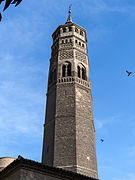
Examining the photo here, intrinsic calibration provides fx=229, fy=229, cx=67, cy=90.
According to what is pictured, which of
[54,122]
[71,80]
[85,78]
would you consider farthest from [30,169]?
[85,78]

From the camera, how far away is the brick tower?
1978 cm

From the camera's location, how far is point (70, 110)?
22344 millimetres

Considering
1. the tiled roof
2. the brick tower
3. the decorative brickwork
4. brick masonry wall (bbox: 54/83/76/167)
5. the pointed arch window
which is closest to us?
the tiled roof

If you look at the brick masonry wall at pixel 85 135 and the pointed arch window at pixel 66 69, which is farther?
the pointed arch window at pixel 66 69

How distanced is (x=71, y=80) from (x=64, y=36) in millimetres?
7489

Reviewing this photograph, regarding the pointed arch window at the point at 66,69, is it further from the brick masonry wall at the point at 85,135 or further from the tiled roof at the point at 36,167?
the tiled roof at the point at 36,167

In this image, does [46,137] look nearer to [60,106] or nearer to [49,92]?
[60,106]

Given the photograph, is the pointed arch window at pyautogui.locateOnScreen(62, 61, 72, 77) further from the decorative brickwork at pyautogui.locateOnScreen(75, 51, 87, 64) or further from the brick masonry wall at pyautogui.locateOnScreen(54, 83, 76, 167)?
the brick masonry wall at pyautogui.locateOnScreen(54, 83, 76, 167)

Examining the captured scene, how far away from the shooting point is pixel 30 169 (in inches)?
477

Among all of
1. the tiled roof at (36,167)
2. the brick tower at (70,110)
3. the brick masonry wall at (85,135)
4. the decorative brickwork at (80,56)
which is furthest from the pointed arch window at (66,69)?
the tiled roof at (36,167)

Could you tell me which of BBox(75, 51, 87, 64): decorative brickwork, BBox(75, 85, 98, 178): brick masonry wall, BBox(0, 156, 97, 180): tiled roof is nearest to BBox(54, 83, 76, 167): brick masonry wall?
BBox(75, 85, 98, 178): brick masonry wall

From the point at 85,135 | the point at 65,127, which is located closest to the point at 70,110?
the point at 65,127

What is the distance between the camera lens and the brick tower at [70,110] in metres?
19.8

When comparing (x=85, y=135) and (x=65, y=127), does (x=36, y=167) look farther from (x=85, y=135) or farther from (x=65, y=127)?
(x=85, y=135)
